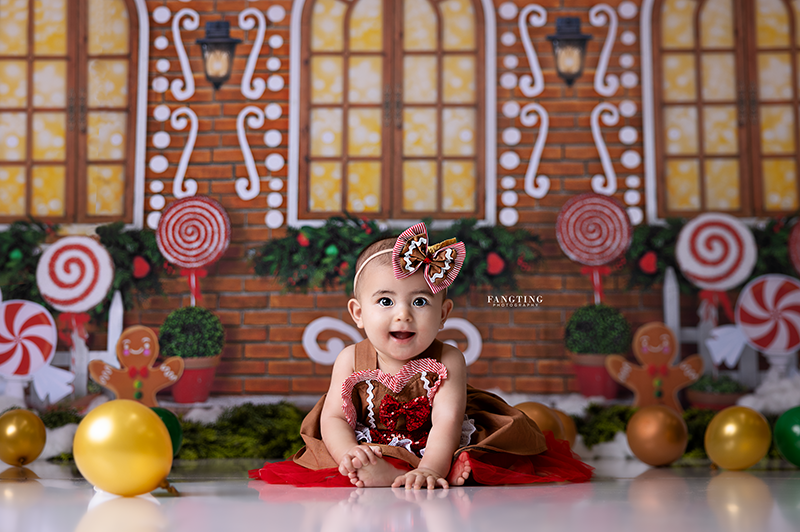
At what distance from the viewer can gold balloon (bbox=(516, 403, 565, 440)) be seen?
2.50m

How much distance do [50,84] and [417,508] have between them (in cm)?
312

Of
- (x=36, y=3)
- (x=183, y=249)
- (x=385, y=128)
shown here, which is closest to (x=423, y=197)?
(x=385, y=128)

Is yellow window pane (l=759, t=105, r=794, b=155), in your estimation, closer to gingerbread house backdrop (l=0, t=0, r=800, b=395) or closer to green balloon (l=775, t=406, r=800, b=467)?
gingerbread house backdrop (l=0, t=0, r=800, b=395)

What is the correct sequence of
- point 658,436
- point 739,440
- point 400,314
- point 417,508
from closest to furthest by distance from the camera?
point 417,508
point 400,314
point 739,440
point 658,436

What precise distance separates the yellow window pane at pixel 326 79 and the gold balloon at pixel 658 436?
2131 mm

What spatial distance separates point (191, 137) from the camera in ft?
11.6

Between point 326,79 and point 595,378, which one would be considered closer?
point 595,378

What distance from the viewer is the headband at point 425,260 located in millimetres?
1868

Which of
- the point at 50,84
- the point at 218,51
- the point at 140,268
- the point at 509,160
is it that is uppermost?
the point at 218,51

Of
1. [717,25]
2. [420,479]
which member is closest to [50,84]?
[420,479]

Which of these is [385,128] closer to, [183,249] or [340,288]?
[340,288]

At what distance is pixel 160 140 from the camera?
3.51m

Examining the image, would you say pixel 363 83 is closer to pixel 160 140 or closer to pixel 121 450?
pixel 160 140

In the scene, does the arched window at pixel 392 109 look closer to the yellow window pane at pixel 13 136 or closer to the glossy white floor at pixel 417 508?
the yellow window pane at pixel 13 136
